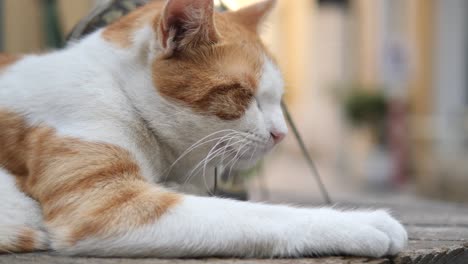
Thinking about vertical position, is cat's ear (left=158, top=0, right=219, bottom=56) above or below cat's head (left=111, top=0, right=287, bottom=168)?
above

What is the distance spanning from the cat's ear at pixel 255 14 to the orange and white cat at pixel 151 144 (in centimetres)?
13

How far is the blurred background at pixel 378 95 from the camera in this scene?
880cm

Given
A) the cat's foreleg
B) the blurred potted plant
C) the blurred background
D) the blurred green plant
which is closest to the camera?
the cat's foreleg

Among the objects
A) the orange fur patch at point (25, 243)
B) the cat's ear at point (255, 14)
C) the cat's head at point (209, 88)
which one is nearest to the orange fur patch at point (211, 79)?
the cat's head at point (209, 88)

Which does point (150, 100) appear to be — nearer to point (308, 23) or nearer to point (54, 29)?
point (54, 29)

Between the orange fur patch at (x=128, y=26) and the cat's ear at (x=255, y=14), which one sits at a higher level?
the orange fur patch at (x=128, y=26)

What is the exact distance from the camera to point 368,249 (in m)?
1.42

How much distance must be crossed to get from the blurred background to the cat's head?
16.8ft

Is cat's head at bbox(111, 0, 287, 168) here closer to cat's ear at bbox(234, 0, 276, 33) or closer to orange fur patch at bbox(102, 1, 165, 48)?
orange fur patch at bbox(102, 1, 165, 48)

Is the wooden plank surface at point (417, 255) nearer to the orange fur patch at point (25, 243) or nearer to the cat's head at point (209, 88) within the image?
the orange fur patch at point (25, 243)

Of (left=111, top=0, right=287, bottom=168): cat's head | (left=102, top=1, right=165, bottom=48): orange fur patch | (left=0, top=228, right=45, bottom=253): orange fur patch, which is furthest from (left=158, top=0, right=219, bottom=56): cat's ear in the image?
(left=0, top=228, right=45, bottom=253): orange fur patch

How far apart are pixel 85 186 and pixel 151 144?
11.1 inches

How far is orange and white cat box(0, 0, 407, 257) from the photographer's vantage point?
1.43 meters

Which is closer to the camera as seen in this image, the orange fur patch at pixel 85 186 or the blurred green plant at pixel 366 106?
the orange fur patch at pixel 85 186
